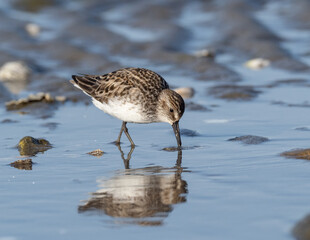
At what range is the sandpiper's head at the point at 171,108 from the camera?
767cm

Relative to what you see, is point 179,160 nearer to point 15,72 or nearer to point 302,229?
point 302,229

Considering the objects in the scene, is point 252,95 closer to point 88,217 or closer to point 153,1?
point 88,217

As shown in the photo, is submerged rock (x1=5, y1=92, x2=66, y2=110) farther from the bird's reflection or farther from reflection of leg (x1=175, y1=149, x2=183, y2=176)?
the bird's reflection

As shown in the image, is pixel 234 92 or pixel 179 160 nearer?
pixel 179 160

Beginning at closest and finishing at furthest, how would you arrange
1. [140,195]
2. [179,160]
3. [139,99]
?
[140,195], [179,160], [139,99]

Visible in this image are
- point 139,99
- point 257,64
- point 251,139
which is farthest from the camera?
point 257,64

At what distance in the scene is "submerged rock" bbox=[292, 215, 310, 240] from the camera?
4320 millimetres

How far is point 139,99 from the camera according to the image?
7.81m

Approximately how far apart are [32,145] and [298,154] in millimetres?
2876

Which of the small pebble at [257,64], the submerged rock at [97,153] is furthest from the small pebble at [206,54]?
the submerged rock at [97,153]

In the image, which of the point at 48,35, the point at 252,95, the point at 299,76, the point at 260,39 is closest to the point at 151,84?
the point at 252,95

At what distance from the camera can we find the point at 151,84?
797 cm

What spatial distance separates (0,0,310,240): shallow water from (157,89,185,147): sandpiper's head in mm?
257

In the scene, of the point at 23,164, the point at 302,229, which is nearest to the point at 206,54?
the point at 23,164
